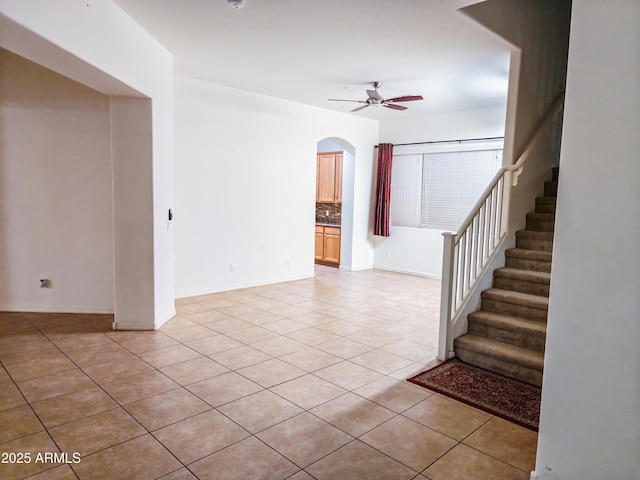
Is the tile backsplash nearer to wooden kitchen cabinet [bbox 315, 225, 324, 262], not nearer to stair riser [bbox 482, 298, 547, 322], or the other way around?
wooden kitchen cabinet [bbox 315, 225, 324, 262]

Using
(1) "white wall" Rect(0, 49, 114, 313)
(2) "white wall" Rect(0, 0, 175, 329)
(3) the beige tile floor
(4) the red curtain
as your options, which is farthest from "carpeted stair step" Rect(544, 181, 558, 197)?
(1) "white wall" Rect(0, 49, 114, 313)

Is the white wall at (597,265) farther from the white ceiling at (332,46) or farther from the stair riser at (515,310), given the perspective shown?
the stair riser at (515,310)

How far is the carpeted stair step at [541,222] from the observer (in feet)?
14.6

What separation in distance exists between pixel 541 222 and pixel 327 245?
4.95m

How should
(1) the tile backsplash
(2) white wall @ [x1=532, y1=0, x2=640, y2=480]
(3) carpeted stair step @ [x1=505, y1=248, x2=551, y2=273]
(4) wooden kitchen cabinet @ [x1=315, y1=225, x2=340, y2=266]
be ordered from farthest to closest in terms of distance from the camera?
(1) the tile backsplash, (4) wooden kitchen cabinet @ [x1=315, y1=225, x2=340, y2=266], (3) carpeted stair step @ [x1=505, y1=248, x2=551, y2=273], (2) white wall @ [x1=532, y1=0, x2=640, y2=480]

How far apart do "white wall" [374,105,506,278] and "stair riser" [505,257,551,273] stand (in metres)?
3.20

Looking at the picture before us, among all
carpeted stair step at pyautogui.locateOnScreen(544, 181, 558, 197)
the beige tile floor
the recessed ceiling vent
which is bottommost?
the beige tile floor

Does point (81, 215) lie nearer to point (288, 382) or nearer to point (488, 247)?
point (288, 382)

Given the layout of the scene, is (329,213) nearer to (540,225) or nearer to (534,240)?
(540,225)

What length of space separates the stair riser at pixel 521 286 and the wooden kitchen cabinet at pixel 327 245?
472 cm

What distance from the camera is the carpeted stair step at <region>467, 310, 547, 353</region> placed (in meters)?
3.50

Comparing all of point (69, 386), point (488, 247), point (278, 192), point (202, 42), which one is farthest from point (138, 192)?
point (488, 247)

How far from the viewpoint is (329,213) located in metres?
9.63

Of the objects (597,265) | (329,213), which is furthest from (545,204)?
(329,213)
